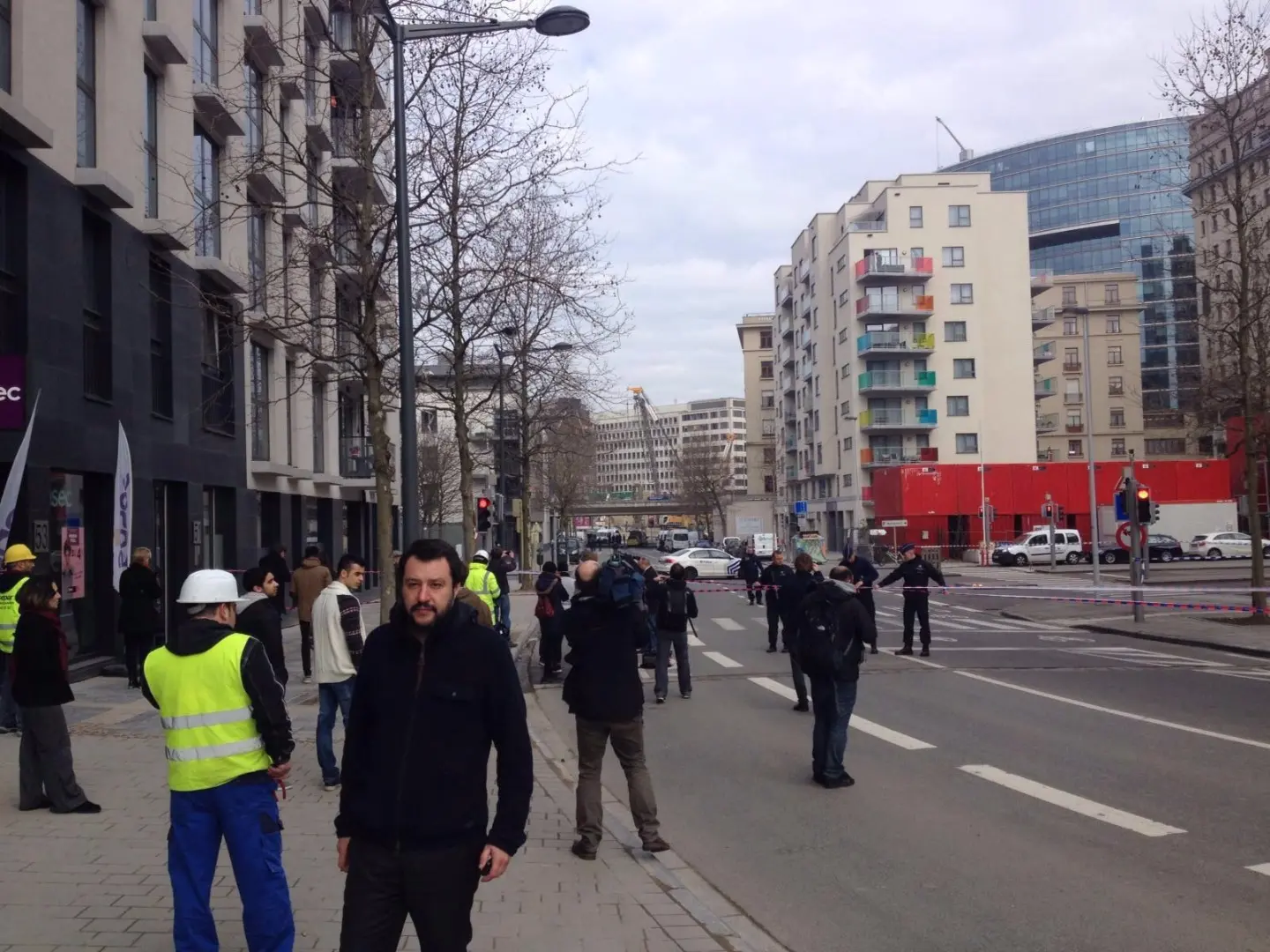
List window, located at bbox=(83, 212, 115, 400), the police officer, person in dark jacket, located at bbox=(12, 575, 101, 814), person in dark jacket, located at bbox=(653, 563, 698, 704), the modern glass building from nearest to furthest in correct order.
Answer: person in dark jacket, located at bbox=(12, 575, 101, 814) → person in dark jacket, located at bbox=(653, 563, 698, 704) → window, located at bbox=(83, 212, 115, 400) → the police officer → the modern glass building

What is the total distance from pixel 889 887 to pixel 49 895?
4.47 m

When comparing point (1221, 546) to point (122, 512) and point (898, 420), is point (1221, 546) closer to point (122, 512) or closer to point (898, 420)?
point (898, 420)

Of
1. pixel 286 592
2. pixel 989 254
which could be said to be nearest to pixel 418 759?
pixel 286 592

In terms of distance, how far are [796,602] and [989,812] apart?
7.80m

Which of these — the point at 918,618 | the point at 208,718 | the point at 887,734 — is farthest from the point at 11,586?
the point at 918,618

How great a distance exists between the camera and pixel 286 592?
2856cm

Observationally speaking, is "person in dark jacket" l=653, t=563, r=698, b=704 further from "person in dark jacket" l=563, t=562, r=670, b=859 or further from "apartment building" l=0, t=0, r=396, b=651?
"person in dark jacket" l=563, t=562, r=670, b=859

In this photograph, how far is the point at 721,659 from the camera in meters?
19.6

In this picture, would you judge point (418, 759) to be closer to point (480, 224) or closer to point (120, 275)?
point (480, 224)

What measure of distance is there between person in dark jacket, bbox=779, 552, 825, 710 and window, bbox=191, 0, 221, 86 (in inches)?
537

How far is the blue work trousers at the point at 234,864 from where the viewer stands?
15.1ft

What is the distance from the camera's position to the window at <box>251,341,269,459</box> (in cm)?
2575

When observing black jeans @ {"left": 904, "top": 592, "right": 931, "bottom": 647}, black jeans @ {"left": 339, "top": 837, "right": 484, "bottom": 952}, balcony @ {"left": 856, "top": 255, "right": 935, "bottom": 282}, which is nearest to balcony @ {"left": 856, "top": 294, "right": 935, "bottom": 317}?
balcony @ {"left": 856, "top": 255, "right": 935, "bottom": 282}

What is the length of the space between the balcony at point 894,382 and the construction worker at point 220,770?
233 ft
